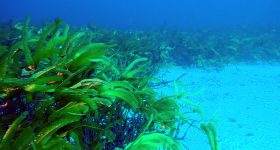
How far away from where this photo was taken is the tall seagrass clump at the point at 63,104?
6.30 feet

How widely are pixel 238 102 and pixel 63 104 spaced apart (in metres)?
5.00

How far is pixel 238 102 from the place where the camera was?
20.8ft

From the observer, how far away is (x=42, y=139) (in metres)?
1.87

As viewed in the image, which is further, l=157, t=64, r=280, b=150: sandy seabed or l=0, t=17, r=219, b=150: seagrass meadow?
l=157, t=64, r=280, b=150: sandy seabed

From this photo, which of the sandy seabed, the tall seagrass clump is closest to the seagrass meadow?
the tall seagrass clump

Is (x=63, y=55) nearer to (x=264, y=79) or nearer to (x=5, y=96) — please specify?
(x=5, y=96)

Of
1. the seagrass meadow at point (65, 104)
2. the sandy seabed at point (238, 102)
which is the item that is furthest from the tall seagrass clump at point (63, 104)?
the sandy seabed at point (238, 102)

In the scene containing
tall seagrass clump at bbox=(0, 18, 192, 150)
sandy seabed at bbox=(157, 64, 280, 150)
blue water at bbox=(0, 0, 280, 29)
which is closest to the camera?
tall seagrass clump at bbox=(0, 18, 192, 150)

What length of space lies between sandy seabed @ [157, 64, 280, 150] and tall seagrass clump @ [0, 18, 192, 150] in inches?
42.2

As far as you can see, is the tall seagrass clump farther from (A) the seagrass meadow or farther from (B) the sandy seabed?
(B) the sandy seabed

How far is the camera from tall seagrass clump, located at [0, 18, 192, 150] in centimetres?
192

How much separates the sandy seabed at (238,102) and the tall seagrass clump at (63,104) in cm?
107

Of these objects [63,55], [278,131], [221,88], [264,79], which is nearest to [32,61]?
[63,55]

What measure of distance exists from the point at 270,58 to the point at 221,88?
5.95m
